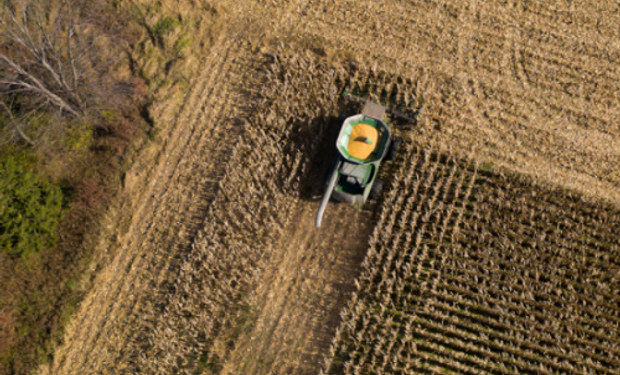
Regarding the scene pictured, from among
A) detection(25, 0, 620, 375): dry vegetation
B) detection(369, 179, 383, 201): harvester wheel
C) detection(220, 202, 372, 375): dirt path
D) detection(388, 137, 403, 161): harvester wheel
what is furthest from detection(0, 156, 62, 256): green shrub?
detection(388, 137, 403, 161): harvester wheel

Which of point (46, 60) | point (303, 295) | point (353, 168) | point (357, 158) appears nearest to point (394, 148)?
point (357, 158)

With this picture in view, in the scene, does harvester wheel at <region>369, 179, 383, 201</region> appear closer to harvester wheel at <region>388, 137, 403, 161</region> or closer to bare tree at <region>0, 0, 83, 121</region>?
harvester wheel at <region>388, 137, 403, 161</region>

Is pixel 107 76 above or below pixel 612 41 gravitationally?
below

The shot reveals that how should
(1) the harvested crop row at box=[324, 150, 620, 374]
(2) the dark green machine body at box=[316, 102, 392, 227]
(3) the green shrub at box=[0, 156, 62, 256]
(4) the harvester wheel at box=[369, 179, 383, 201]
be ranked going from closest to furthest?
(3) the green shrub at box=[0, 156, 62, 256]
(2) the dark green machine body at box=[316, 102, 392, 227]
(1) the harvested crop row at box=[324, 150, 620, 374]
(4) the harvester wheel at box=[369, 179, 383, 201]

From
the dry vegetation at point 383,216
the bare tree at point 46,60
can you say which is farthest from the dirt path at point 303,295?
the bare tree at point 46,60

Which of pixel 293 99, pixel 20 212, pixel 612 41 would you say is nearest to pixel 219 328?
pixel 20 212

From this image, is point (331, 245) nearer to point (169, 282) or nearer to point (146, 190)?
point (169, 282)
